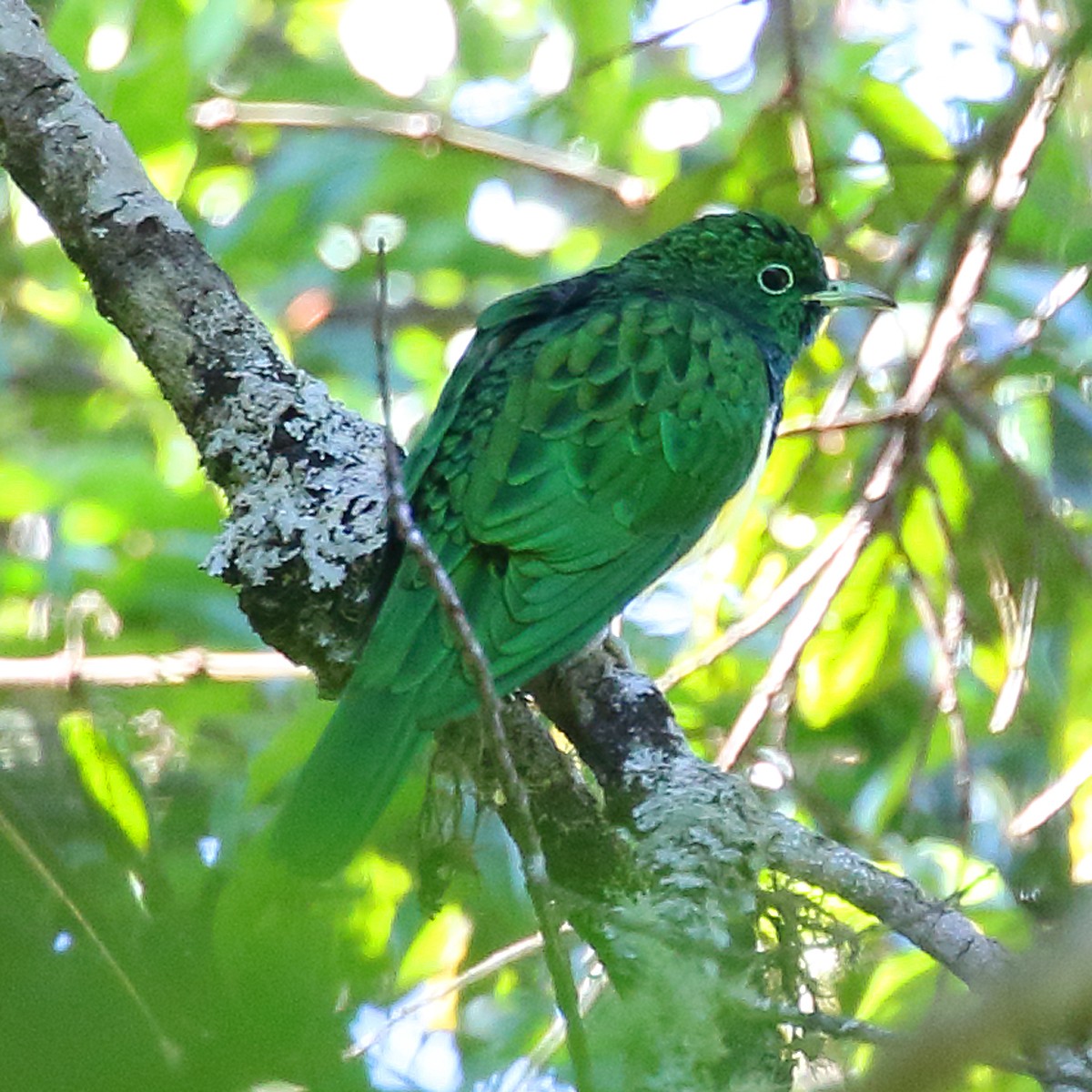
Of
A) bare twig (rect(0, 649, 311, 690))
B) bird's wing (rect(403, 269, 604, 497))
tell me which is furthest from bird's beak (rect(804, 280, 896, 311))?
bare twig (rect(0, 649, 311, 690))

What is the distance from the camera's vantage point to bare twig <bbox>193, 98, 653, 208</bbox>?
557 cm

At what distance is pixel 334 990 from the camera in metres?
1.32

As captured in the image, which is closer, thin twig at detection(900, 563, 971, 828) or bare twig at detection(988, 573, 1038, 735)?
thin twig at detection(900, 563, 971, 828)

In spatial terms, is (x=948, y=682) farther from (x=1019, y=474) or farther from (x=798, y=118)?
(x=798, y=118)

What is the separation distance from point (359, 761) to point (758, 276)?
7.18 ft

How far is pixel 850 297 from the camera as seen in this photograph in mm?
4566

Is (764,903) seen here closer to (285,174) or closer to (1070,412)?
(1070,412)

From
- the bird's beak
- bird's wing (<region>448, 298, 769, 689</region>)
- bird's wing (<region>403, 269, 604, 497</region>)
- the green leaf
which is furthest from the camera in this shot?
the bird's beak

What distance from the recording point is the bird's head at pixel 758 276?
468 cm

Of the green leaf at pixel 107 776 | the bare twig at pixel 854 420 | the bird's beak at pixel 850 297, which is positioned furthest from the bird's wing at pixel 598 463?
the green leaf at pixel 107 776

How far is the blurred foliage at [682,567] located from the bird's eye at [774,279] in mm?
160

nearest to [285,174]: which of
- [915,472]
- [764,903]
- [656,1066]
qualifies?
[915,472]

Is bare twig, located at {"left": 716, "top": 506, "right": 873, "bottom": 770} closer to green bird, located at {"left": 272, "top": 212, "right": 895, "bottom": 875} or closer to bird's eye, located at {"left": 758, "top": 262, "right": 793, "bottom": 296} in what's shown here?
green bird, located at {"left": 272, "top": 212, "right": 895, "bottom": 875}

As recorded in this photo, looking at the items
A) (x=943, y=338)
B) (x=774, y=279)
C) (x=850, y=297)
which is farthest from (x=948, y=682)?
(x=774, y=279)
